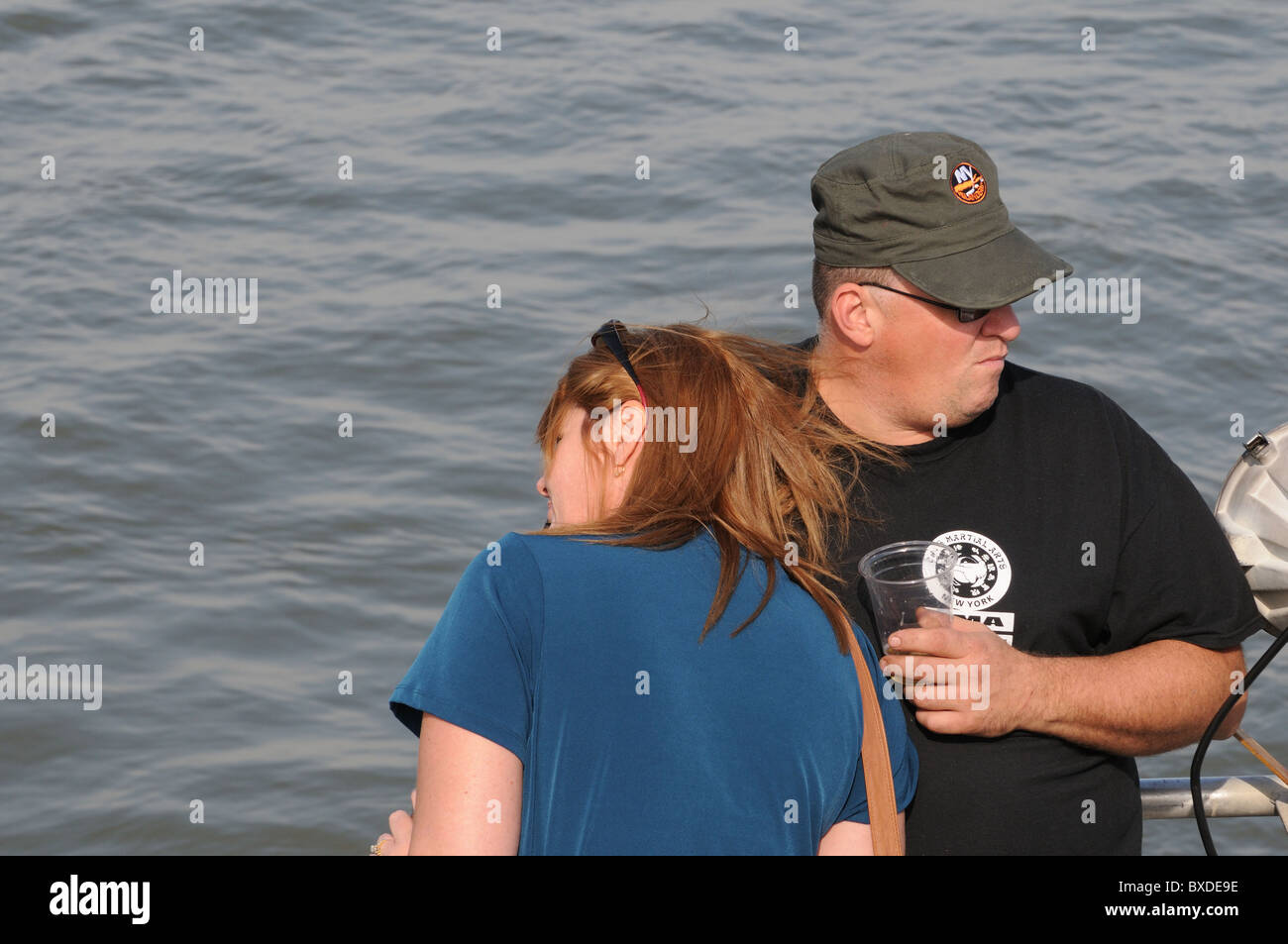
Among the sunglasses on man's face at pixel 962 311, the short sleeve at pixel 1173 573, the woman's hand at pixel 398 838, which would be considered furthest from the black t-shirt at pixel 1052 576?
the woman's hand at pixel 398 838

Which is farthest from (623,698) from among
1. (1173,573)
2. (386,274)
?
(386,274)

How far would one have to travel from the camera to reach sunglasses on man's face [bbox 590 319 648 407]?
193 cm

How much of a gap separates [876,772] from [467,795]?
0.51m

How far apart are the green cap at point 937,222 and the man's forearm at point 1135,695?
2.04ft

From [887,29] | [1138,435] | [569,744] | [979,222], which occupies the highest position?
[887,29]

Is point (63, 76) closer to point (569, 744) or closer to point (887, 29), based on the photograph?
point (887, 29)

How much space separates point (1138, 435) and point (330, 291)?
231 inches

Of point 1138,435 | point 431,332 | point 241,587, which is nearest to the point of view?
point 1138,435

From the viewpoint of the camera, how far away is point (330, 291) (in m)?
7.97

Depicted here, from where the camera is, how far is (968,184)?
2.68 metres

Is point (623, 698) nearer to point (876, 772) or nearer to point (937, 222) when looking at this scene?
point (876, 772)

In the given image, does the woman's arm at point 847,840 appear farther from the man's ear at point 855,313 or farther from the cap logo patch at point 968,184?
the cap logo patch at point 968,184

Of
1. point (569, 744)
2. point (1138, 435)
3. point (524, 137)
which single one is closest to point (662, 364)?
point (569, 744)

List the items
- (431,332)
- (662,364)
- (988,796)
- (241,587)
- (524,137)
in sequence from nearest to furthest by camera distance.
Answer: (662,364), (988,796), (241,587), (431,332), (524,137)
